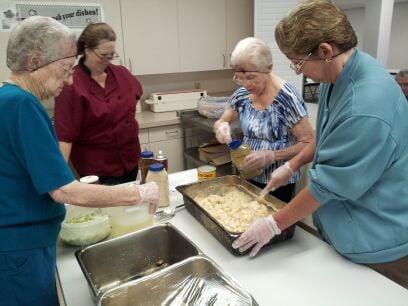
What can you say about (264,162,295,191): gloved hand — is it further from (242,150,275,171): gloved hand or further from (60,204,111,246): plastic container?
(60,204,111,246): plastic container

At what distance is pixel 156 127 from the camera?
3.06 m

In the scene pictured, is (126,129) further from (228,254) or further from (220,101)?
(220,101)

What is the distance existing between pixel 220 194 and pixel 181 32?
2.26 meters

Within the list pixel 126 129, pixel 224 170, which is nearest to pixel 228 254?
pixel 126 129

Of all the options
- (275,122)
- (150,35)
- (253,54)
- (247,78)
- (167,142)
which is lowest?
(167,142)

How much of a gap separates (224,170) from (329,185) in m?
2.16

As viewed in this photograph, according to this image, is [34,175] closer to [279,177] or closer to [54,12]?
[279,177]

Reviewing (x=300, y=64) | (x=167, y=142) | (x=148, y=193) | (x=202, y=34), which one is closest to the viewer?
(x=300, y=64)

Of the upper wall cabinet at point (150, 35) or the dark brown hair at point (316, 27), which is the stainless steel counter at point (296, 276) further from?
the upper wall cabinet at point (150, 35)

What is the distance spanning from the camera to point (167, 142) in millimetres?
3180

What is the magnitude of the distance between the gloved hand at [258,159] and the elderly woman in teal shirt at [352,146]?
1.62ft

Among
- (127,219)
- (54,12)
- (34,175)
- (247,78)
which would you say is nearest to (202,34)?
(54,12)

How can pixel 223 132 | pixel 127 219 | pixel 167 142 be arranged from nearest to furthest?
pixel 127 219 < pixel 223 132 < pixel 167 142

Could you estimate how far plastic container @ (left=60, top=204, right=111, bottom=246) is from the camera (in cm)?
115
